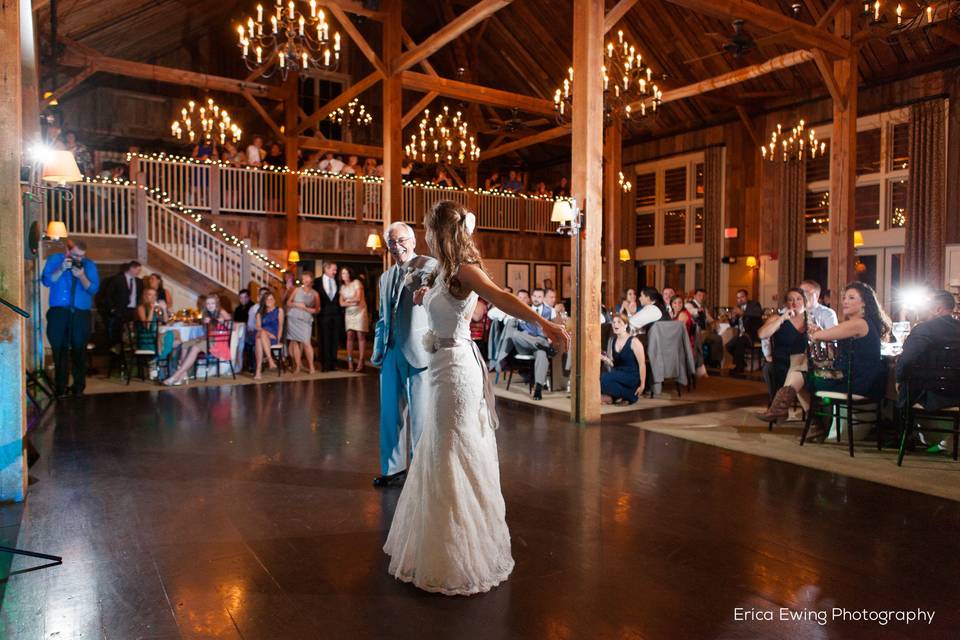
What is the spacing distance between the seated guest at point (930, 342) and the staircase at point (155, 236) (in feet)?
31.7

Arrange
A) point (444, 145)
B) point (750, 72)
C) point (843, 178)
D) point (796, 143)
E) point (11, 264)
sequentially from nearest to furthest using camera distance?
point (11, 264)
point (843, 178)
point (750, 72)
point (796, 143)
point (444, 145)

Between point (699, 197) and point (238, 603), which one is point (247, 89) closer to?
point (699, 197)

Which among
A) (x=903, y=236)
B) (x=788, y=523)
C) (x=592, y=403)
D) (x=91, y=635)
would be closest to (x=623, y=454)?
(x=592, y=403)

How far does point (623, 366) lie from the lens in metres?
6.88

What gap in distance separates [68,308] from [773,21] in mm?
8146

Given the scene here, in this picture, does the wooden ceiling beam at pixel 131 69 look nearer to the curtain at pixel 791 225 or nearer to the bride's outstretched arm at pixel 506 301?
the curtain at pixel 791 225

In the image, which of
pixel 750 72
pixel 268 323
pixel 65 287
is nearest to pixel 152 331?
pixel 65 287

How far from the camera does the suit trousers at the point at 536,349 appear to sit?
7129 millimetres

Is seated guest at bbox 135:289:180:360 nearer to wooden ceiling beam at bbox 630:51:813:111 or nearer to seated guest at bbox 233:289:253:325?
seated guest at bbox 233:289:253:325

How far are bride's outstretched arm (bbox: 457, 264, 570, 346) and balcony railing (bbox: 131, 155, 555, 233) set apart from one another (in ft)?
33.6

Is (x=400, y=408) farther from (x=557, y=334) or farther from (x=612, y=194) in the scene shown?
(x=612, y=194)

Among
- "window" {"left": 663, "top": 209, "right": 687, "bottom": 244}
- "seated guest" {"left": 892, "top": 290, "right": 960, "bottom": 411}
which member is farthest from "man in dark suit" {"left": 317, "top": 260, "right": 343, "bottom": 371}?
"window" {"left": 663, "top": 209, "right": 687, "bottom": 244}

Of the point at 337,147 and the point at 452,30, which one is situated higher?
the point at 337,147

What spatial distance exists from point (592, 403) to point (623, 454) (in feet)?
3.71
